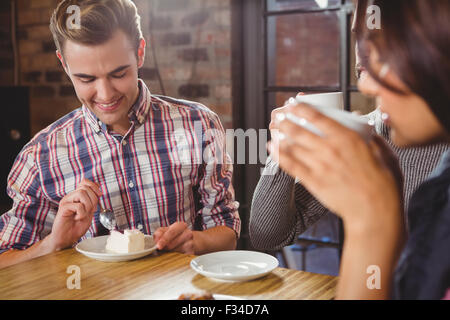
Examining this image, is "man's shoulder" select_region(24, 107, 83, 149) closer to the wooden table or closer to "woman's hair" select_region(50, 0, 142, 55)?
"woman's hair" select_region(50, 0, 142, 55)

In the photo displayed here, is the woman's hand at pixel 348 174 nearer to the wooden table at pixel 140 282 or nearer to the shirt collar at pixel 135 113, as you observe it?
the wooden table at pixel 140 282

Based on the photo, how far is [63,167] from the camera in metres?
1.72

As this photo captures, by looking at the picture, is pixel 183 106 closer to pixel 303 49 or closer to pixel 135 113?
pixel 135 113

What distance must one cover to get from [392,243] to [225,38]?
6.20ft

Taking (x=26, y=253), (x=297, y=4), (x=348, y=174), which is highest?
(x=297, y=4)

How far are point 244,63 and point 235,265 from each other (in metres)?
1.56

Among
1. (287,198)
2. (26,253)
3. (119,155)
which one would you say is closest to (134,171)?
(119,155)

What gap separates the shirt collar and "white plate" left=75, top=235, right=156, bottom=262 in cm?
46

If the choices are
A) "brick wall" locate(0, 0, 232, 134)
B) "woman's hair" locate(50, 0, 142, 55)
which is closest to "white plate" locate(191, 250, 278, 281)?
"woman's hair" locate(50, 0, 142, 55)

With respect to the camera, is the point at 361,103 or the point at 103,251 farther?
the point at 361,103

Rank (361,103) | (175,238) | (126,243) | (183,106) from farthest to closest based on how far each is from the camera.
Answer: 1. (361,103)
2. (183,106)
3. (175,238)
4. (126,243)

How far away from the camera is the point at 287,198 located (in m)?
1.44

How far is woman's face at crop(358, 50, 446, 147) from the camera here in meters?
0.75

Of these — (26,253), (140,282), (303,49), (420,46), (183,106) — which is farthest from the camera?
(303,49)
